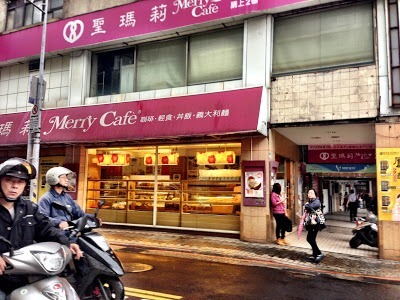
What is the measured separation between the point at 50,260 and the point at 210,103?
30.4ft

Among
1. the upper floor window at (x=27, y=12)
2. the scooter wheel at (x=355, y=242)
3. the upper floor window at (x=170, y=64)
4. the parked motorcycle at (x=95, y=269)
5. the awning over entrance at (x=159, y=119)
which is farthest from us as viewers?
the upper floor window at (x=27, y=12)

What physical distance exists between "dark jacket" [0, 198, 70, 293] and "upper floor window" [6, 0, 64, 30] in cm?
1547

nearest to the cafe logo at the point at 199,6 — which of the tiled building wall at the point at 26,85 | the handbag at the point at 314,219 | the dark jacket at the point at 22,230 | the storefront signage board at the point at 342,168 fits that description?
the tiled building wall at the point at 26,85

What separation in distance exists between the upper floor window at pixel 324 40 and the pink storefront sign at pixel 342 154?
20.2ft

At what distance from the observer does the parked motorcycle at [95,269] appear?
172 inches

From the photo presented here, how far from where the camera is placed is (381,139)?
9820mm

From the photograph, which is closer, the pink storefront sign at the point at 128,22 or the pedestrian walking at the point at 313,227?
the pedestrian walking at the point at 313,227

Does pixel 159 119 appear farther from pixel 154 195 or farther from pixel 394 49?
pixel 394 49

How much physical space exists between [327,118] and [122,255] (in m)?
7.02

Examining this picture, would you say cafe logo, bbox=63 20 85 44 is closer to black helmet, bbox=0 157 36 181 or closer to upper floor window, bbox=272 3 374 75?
upper floor window, bbox=272 3 374 75

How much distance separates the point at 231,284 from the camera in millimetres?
6707

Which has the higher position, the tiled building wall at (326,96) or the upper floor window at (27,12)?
the upper floor window at (27,12)

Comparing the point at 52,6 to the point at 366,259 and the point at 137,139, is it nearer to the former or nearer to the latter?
the point at 137,139

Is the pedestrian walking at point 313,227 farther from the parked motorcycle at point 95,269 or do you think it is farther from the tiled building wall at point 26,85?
the tiled building wall at point 26,85
